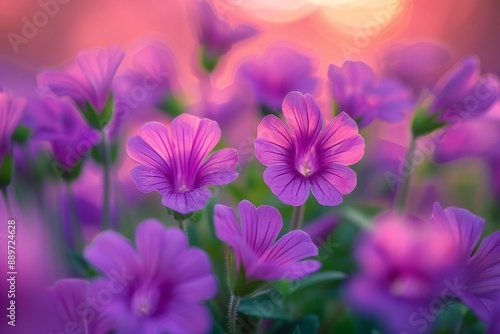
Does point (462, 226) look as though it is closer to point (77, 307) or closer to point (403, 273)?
point (403, 273)

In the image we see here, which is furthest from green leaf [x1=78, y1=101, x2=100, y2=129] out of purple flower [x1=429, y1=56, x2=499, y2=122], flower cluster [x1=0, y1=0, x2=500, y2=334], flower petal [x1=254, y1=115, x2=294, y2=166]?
purple flower [x1=429, y1=56, x2=499, y2=122]

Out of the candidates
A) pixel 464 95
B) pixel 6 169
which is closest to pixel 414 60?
pixel 464 95

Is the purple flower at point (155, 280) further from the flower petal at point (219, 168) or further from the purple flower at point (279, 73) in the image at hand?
the purple flower at point (279, 73)

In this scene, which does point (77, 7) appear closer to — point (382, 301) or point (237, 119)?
point (237, 119)

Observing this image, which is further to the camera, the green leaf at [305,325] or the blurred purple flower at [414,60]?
the blurred purple flower at [414,60]

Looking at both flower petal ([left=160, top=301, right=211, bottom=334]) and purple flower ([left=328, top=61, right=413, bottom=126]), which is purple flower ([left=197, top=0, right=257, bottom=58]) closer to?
purple flower ([left=328, top=61, right=413, bottom=126])

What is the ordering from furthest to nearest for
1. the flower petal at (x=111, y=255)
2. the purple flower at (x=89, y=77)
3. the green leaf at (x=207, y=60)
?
the green leaf at (x=207, y=60)
the purple flower at (x=89, y=77)
the flower petal at (x=111, y=255)

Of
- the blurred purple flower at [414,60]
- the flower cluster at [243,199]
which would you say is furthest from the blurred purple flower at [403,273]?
the blurred purple flower at [414,60]
